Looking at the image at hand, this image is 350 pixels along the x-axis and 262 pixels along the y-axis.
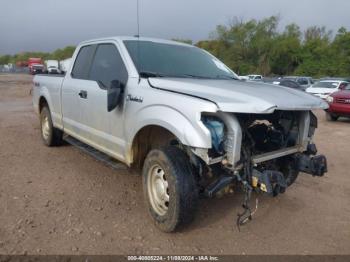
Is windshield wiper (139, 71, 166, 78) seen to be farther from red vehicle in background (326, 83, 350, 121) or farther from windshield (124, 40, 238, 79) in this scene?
red vehicle in background (326, 83, 350, 121)

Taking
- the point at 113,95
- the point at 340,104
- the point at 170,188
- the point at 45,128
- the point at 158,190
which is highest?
the point at 113,95

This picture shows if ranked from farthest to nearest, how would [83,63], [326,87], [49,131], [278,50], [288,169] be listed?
1. [278,50]
2. [326,87]
3. [49,131]
4. [83,63]
5. [288,169]

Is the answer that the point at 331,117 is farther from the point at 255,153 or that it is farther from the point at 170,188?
the point at 170,188

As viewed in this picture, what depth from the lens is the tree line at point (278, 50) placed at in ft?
184

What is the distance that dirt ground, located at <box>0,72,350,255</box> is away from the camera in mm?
3312

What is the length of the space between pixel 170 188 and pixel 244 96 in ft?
3.45

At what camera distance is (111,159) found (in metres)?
4.58

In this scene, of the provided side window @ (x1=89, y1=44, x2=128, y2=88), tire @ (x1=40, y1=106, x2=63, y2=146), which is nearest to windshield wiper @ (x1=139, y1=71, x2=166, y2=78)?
side window @ (x1=89, y1=44, x2=128, y2=88)

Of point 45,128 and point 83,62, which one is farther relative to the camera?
point 45,128

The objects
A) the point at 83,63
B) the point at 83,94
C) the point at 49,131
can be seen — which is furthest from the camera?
the point at 49,131

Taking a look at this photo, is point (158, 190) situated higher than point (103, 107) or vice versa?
A: point (103, 107)

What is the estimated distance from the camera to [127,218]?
12.6 feet

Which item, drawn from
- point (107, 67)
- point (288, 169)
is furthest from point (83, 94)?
point (288, 169)

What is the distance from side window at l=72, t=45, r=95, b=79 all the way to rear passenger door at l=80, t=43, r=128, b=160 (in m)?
0.15
